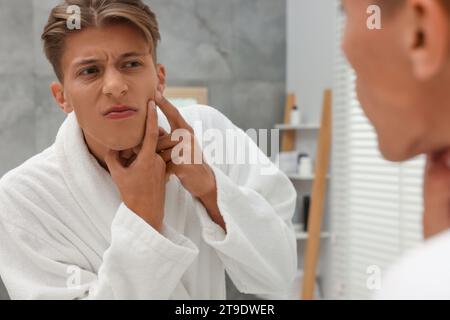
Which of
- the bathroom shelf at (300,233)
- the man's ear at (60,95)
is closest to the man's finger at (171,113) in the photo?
the man's ear at (60,95)

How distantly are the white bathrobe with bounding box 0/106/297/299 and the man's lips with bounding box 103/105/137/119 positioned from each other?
1.5 inches

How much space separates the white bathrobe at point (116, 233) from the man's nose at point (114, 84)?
0.19 feet

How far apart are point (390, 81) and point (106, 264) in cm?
38

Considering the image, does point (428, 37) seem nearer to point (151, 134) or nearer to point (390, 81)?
point (390, 81)

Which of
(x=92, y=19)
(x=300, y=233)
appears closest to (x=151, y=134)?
(x=92, y=19)

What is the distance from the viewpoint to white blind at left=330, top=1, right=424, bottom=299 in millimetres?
1126

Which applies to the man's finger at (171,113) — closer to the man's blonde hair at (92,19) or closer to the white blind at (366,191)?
the man's blonde hair at (92,19)

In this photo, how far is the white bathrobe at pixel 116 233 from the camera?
0.55 metres

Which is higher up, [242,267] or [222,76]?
[222,76]

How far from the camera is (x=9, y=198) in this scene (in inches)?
22.7

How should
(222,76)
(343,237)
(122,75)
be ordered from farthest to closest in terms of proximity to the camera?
(343,237) → (222,76) → (122,75)

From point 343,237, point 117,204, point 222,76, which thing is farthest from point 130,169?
point 343,237

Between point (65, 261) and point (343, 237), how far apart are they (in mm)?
698
